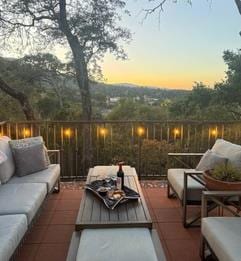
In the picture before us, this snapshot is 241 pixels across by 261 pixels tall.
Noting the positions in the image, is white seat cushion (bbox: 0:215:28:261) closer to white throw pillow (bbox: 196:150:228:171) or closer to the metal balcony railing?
white throw pillow (bbox: 196:150:228:171)

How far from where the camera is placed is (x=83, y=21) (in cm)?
826

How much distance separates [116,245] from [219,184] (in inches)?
51.7

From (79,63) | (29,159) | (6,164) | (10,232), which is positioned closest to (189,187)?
(10,232)

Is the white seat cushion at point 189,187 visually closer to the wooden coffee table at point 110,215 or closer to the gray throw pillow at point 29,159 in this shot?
the wooden coffee table at point 110,215

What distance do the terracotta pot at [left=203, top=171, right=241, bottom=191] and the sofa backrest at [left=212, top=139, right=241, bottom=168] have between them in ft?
1.87

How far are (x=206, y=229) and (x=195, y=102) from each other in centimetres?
774

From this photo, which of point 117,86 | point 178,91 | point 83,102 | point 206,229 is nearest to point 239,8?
point 178,91

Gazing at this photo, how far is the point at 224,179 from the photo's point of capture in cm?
305

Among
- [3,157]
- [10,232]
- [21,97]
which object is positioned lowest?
[10,232]

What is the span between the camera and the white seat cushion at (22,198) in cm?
292

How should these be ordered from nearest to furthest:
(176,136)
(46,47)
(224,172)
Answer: (224,172), (176,136), (46,47)

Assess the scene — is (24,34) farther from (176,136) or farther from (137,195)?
(137,195)

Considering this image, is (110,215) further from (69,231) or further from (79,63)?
(79,63)

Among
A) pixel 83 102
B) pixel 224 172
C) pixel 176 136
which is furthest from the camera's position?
pixel 83 102
